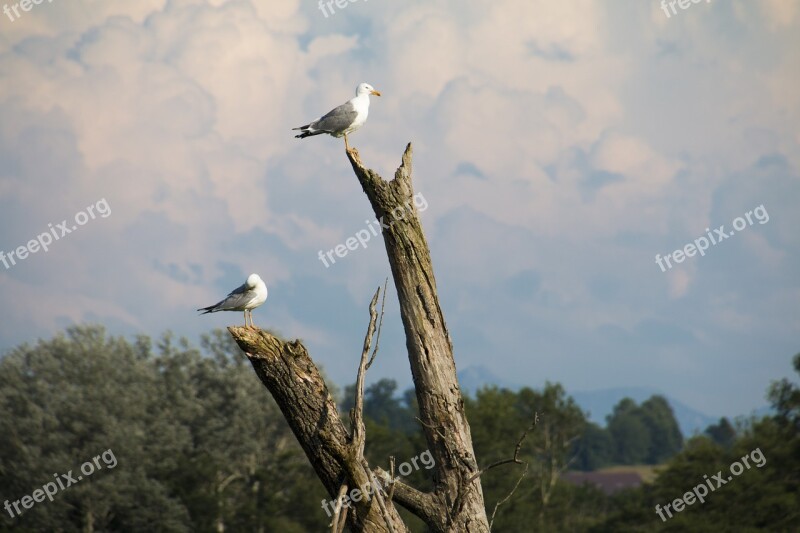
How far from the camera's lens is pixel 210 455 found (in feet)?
213

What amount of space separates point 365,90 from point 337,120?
1.91 meters

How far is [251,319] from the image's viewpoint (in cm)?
1187

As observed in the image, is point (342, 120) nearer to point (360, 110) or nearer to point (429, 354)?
point (360, 110)

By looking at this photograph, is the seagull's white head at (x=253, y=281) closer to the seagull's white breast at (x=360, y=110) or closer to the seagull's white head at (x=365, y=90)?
the seagull's white breast at (x=360, y=110)

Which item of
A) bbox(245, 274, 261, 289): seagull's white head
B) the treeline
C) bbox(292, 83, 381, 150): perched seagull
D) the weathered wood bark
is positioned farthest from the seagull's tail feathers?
the treeline

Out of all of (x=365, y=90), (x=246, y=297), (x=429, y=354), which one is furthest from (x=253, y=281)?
(x=365, y=90)

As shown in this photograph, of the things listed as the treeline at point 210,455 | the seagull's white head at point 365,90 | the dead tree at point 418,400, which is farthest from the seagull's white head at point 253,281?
the treeline at point 210,455

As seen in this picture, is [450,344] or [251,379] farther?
[251,379]

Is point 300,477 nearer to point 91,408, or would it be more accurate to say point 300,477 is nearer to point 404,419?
point 91,408

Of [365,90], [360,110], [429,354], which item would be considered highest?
[365,90]

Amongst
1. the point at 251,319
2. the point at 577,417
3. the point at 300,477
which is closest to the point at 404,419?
the point at 577,417

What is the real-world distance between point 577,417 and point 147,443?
111 ft

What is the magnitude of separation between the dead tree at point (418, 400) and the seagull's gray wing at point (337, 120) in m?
5.99

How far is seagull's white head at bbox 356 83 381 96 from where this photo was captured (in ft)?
56.6
